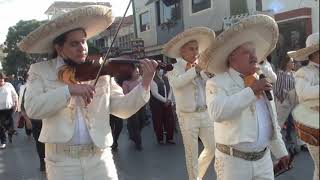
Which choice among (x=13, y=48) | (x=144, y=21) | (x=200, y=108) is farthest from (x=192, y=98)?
(x=13, y=48)

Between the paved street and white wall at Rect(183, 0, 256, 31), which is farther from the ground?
white wall at Rect(183, 0, 256, 31)

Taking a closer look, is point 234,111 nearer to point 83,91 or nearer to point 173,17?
point 83,91

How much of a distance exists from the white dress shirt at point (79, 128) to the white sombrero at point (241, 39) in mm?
923

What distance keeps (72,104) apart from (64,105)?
21 centimetres

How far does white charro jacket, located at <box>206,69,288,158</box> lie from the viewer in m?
3.16

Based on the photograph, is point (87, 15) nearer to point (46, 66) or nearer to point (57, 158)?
point (46, 66)

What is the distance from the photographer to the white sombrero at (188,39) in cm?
579

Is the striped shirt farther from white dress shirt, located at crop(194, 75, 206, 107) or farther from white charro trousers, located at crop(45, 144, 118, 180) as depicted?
white charro trousers, located at crop(45, 144, 118, 180)

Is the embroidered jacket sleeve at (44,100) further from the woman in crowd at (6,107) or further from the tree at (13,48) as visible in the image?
→ the tree at (13,48)

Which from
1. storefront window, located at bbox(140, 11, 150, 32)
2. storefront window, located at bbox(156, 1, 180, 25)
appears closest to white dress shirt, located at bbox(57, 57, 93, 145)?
storefront window, located at bbox(156, 1, 180, 25)

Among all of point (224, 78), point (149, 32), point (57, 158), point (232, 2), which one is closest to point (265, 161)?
point (224, 78)

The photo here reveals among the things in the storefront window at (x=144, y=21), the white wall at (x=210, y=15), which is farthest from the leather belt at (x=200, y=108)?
the storefront window at (x=144, y=21)

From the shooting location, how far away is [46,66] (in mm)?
3146

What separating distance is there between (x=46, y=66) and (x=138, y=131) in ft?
22.1
